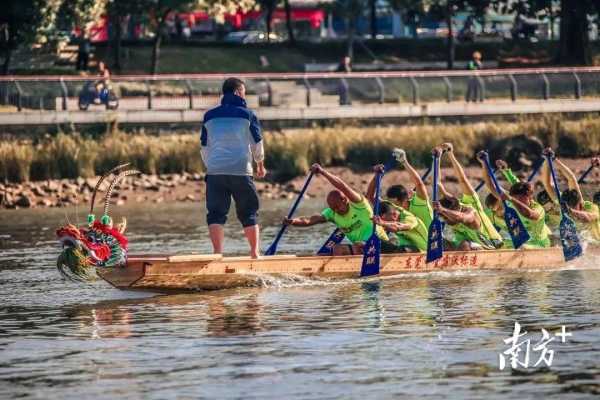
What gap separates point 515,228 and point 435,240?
200 cm

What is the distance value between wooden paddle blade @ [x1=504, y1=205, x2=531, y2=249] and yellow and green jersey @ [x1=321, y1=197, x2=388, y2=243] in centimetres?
264

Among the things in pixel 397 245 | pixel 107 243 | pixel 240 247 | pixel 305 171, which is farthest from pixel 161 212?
pixel 107 243

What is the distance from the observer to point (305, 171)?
147 ft

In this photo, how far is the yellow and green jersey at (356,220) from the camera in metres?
24.2

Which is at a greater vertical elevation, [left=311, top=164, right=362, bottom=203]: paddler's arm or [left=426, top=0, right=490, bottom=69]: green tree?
[left=311, top=164, right=362, bottom=203]: paddler's arm

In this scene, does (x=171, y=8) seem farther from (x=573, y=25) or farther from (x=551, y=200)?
(x=551, y=200)

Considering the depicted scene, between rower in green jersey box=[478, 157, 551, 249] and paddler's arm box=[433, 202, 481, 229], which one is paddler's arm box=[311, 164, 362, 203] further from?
rower in green jersey box=[478, 157, 551, 249]

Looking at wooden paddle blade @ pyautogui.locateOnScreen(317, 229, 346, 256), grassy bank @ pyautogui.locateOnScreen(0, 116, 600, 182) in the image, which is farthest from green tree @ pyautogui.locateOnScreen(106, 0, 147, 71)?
wooden paddle blade @ pyautogui.locateOnScreen(317, 229, 346, 256)

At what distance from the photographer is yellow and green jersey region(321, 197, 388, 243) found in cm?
2419

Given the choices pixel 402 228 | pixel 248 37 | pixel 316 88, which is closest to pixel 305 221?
pixel 402 228

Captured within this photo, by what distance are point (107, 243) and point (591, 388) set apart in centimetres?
725

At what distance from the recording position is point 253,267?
912 inches

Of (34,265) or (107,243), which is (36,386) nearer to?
(107,243)

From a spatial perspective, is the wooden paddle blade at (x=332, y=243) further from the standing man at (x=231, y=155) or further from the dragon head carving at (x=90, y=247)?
the dragon head carving at (x=90, y=247)
